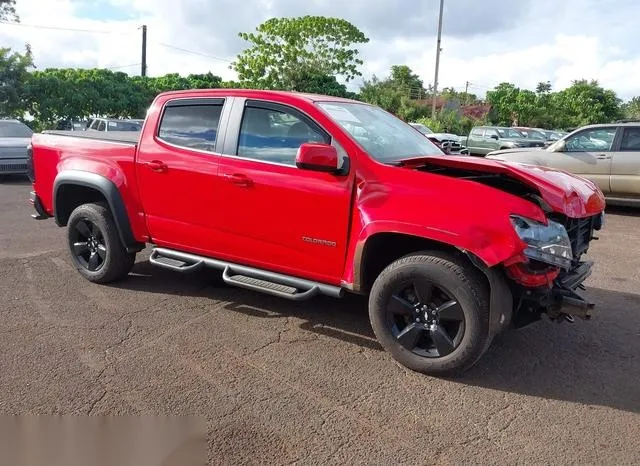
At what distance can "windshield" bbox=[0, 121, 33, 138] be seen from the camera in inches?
556

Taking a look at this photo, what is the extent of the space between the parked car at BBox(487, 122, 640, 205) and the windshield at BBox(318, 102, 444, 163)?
197 inches

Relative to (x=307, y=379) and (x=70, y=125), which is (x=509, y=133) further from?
(x=307, y=379)

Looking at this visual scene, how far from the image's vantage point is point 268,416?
10.7 feet

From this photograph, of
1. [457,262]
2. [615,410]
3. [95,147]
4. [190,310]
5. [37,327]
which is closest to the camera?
[615,410]

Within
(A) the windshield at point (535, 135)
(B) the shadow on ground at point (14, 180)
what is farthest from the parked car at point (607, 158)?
(A) the windshield at point (535, 135)

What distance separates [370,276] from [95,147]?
3012 millimetres

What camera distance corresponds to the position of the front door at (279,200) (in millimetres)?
4059

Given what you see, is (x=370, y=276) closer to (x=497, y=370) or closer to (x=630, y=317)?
(x=497, y=370)

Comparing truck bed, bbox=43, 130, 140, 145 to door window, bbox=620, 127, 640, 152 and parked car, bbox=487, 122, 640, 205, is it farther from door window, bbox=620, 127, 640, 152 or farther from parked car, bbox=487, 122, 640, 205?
door window, bbox=620, 127, 640, 152

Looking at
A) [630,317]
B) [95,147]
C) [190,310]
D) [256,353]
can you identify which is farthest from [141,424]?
[630,317]

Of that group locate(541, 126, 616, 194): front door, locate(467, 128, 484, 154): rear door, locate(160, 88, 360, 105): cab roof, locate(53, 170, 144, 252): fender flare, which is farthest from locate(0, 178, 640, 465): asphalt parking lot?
locate(467, 128, 484, 154): rear door

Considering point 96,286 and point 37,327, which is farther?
point 96,286

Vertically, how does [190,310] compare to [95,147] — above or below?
below

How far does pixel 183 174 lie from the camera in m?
4.79
